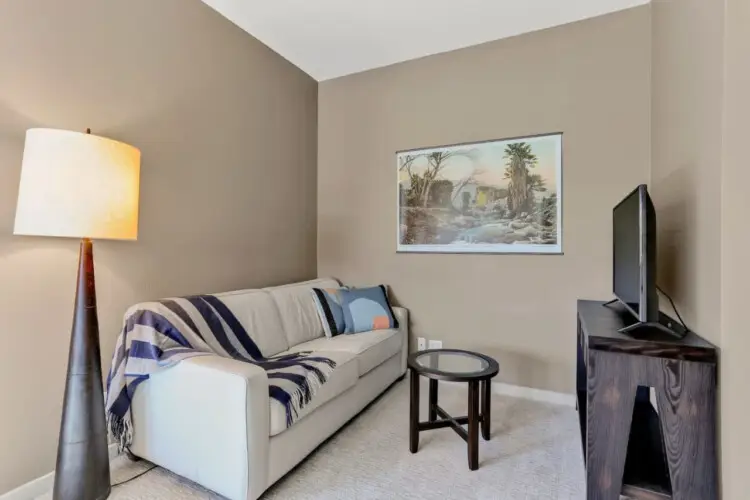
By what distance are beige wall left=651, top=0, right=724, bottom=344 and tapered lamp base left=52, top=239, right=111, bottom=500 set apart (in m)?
2.37

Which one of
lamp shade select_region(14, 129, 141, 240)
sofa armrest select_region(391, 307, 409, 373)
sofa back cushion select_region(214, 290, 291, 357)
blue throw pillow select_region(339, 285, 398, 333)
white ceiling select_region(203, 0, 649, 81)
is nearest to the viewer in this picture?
lamp shade select_region(14, 129, 141, 240)

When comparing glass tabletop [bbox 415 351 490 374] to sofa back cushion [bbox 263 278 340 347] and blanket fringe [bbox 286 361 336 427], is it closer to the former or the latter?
blanket fringe [bbox 286 361 336 427]

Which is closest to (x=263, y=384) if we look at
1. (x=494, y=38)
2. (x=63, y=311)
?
(x=63, y=311)

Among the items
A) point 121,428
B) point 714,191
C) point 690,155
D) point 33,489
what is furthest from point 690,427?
point 33,489

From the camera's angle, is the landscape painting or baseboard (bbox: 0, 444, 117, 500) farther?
the landscape painting

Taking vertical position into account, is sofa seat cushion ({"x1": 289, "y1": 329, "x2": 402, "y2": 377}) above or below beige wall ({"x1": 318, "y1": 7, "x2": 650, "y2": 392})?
below

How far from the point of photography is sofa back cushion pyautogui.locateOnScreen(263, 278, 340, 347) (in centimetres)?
256

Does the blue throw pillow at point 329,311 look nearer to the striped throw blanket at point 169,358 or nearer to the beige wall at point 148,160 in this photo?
the beige wall at point 148,160

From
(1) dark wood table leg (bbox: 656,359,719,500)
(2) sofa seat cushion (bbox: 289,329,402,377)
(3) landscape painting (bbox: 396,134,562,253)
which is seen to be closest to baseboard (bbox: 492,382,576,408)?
(2) sofa seat cushion (bbox: 289,329,402,377)

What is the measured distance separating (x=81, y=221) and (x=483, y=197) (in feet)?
8.21

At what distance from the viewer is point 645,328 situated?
5.13ft

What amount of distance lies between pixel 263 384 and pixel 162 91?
1.81 m

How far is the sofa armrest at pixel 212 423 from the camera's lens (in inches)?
59.5

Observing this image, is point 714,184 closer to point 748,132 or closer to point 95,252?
point 748,132
